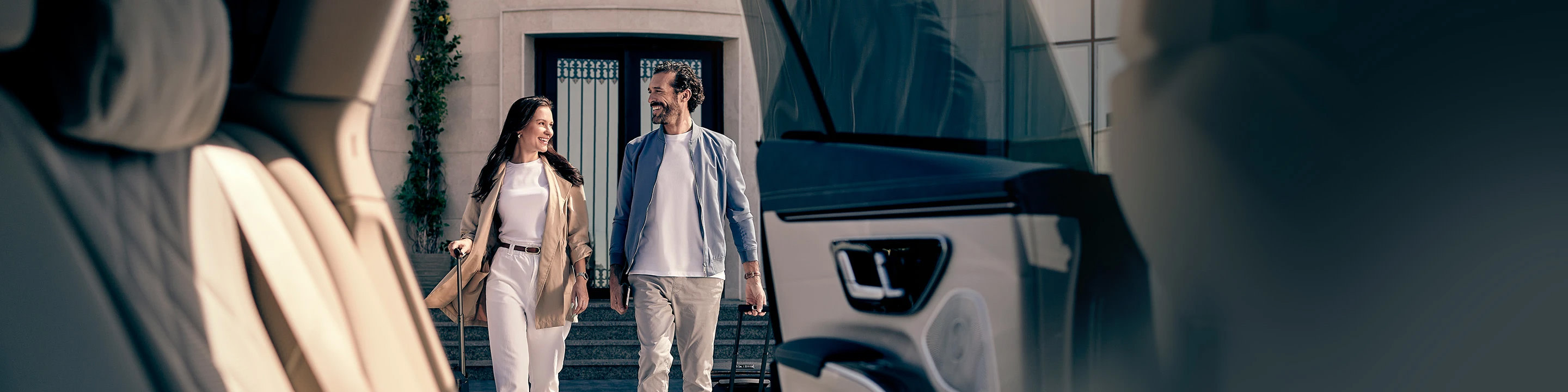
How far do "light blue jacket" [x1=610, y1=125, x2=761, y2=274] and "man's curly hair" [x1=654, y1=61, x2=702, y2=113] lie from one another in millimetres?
107

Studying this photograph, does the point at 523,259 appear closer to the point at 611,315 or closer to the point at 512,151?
the point at 512,151

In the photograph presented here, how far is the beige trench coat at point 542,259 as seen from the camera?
249cm

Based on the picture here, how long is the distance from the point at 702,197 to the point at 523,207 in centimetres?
47

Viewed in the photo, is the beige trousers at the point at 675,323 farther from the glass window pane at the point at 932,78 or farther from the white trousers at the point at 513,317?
the glass window pane at the point at 932,78

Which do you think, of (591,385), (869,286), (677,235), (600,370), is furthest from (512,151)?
(600,370)

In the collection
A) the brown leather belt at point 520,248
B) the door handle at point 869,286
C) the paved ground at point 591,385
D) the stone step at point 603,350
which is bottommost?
the paved ground at point 591,385

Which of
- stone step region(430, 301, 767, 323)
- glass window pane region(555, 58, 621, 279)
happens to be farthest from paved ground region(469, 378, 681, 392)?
glass window pane region(555, 58, 621, 279)

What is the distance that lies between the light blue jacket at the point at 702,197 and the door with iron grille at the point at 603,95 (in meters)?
4.20

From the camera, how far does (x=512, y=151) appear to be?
105 inches

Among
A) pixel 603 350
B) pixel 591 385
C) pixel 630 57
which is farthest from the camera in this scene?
pixel 630 57

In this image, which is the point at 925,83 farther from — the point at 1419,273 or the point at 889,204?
the point at 1419,273

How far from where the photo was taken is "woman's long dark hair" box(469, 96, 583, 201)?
101 inches

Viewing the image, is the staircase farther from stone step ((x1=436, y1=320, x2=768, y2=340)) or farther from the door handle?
the door handle

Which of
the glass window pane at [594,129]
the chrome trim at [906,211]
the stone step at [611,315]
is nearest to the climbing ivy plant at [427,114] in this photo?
the glass window pane at [594,129]
